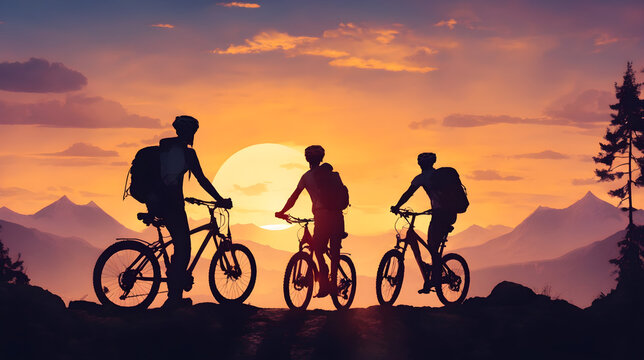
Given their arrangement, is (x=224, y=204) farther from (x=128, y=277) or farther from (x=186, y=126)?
(x=128, y=277)

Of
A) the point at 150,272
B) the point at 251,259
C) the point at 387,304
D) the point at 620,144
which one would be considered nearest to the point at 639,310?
the point at 387,304

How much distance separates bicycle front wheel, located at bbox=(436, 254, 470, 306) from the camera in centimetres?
1369

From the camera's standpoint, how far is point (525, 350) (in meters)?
10.5

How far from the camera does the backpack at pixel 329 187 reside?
12.0 m

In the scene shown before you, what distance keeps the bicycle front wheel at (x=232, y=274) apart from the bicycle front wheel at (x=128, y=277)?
1.01 metres

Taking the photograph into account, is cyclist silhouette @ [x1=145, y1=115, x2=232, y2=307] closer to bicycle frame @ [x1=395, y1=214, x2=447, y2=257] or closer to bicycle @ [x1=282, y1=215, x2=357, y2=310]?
bicycle @ [x1=282, y1=215, x2=357, y2=310]

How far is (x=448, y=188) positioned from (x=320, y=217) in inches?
105

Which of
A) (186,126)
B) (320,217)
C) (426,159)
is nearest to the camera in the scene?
(186,126)

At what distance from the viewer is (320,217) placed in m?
12.3

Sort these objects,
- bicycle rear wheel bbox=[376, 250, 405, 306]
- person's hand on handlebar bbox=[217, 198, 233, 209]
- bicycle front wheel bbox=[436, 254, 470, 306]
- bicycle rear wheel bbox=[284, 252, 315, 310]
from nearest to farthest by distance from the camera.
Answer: person's hand on handlebar bbox=[217, 198, 233, 209], bicycle rear wheel bbox=[284, 252, 315, 310], bicycle rear wheel bbox=[376, 250, 405, 306], bicycle front wheel bbox=[436, 254, 470, 306]

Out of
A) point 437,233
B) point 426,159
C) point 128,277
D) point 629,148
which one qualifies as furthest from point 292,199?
point 629,148

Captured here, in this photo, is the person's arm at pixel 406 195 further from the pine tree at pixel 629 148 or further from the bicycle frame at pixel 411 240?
the pine tree at pixel 629 148

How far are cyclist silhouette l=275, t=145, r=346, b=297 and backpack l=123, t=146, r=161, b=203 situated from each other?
8.08 ft

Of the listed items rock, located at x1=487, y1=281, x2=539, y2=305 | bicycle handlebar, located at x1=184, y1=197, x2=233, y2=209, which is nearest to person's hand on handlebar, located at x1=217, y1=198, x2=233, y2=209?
bicycle handlebar, located at x1=184, y1=197, x2=233, y2=209
